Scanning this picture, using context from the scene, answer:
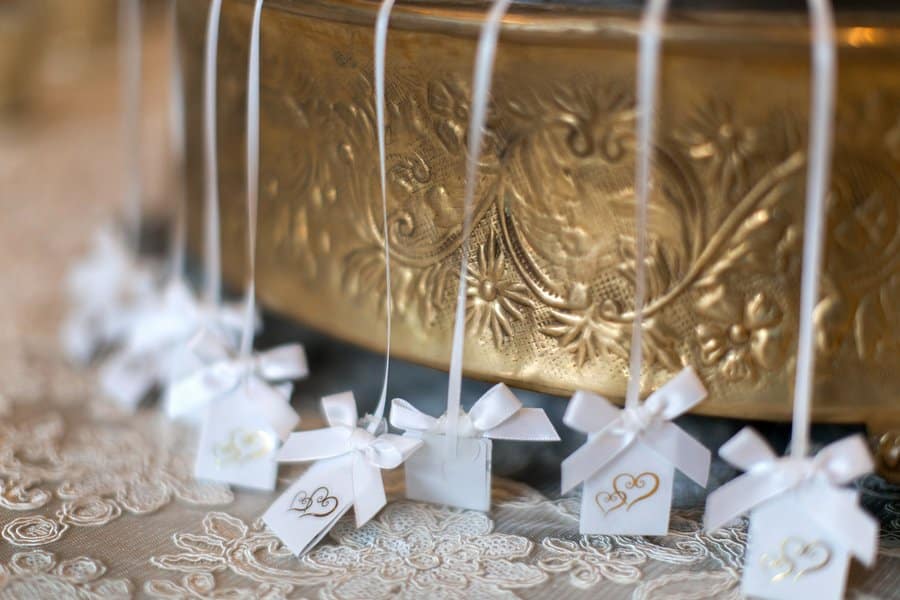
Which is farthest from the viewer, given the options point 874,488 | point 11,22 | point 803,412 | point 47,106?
point 47,106

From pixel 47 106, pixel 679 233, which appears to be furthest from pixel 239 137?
pixel 47 106

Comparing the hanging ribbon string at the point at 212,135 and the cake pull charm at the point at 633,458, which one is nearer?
the cake pull charm at the point at 633,458

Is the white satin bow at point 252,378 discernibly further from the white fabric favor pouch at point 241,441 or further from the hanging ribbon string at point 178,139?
the hanging ribbon string at point 178,139

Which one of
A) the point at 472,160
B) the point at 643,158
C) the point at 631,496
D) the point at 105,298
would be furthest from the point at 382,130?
the point at 105,298

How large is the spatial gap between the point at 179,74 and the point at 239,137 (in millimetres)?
128

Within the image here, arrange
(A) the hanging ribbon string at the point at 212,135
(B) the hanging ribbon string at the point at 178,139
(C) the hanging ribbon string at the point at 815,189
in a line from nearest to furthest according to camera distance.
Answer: (C) the hanging ribbon string at the point at 815,189 → (A) the hanging ribbon string at the point at 212,135 → (B) the hanging ribbon string at the point at 178,139

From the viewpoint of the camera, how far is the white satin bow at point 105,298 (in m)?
1.01

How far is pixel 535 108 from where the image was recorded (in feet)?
2.25

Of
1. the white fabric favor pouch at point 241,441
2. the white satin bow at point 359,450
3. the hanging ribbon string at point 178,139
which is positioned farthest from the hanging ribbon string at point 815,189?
the hanging ribbon string at point 178,139

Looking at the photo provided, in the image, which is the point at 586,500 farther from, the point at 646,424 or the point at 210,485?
the point at 210,485

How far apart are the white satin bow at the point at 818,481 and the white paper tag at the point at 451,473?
152mm

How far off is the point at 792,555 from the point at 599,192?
9.5 inches

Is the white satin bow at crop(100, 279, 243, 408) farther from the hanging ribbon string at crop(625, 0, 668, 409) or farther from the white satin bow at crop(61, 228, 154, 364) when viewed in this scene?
the hanging ribbon string at crop(625, 0, 668, 409)

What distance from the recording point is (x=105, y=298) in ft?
3.43
